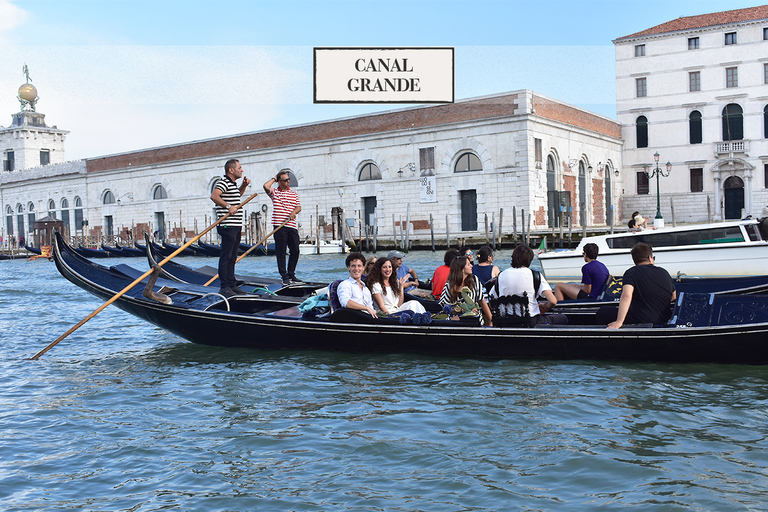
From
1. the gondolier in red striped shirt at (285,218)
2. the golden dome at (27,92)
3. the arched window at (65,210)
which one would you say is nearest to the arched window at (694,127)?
the gondolier in red striped shirt at (285,218)

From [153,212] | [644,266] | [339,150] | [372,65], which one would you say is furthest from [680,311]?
[153,212]

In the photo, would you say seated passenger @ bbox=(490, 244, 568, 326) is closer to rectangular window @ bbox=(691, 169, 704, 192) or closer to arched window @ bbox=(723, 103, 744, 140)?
rectangular window @ bbox=(691, 169, 704, 192)

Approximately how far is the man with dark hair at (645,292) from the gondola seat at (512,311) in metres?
0.69


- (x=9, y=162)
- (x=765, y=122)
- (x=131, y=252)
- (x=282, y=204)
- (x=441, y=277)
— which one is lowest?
(x=441, y=277)

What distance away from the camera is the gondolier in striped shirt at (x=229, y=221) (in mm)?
7453

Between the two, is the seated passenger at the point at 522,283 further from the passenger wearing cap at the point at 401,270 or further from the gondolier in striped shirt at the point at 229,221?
the gondolier in striped shirt at the point at 229,221

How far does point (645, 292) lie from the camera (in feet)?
19.5

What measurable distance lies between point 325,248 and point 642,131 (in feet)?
53.4

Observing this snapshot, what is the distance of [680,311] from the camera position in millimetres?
5949

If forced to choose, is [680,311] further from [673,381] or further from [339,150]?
[339,150]

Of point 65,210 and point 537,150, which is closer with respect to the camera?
point 537,150

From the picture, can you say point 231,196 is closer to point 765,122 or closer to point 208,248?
point 208,248

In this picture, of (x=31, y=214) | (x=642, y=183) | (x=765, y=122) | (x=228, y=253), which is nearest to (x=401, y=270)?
(x=228, y=253)

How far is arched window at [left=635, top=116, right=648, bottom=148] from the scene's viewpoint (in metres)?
33.9
